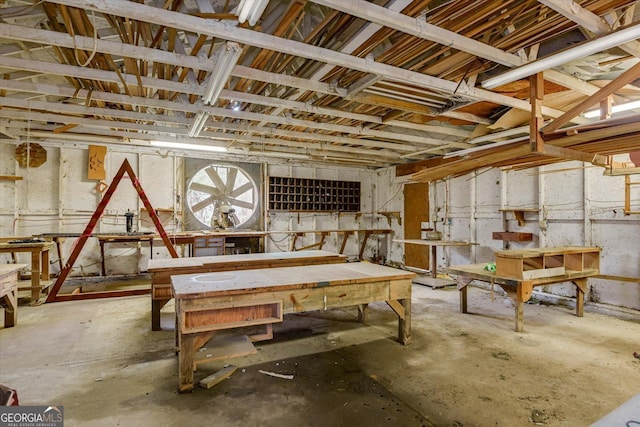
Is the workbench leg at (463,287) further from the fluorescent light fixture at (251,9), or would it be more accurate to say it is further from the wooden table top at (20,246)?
the wooden table top at (20,246)

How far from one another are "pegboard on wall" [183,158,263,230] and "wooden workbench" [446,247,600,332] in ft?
16.1

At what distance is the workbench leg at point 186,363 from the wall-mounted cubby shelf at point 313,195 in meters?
5.43

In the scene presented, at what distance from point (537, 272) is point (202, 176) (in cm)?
645

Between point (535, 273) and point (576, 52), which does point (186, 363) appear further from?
point (535, 273)

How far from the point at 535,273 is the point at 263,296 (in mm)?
3155

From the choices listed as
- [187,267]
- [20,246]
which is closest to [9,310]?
[20,246]

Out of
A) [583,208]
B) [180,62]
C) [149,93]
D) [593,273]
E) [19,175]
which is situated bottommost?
[593,273]

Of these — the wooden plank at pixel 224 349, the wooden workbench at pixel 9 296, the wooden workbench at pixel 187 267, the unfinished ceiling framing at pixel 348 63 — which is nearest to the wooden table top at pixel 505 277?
the unfinished ceiling framing at pixel 348 63

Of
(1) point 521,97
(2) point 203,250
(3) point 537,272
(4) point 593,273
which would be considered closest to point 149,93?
(2) point 203,250

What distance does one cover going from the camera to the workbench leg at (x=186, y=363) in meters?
2.24

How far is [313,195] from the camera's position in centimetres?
808

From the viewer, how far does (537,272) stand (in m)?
3.64

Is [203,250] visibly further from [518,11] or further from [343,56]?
[518,11]

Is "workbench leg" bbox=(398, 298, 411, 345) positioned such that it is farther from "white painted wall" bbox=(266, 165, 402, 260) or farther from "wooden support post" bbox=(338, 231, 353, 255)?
"white painted wall" bbox=(266, 165, 402, 260)
